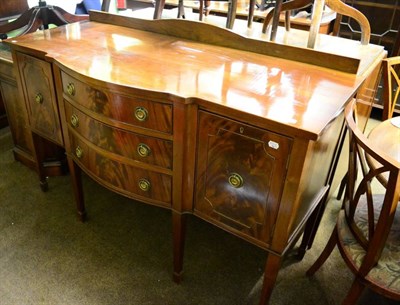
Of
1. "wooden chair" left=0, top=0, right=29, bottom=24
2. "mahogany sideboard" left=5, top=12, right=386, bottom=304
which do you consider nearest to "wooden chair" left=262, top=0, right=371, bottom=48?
"mahogany sideboard" left=5, top=12, right=386, bottom=304

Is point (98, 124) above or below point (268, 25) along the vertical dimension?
below

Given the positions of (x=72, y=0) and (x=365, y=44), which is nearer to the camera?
(x=365, y=44)

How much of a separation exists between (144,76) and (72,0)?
7.56 feet

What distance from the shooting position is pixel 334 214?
1.83 metres

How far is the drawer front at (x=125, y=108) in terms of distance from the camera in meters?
1.06

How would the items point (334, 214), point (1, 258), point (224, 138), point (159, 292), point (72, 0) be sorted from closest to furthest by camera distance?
point (224, 138)
point (159, 292)
point (1, 258)
point (334, 214)
point (72, 0)

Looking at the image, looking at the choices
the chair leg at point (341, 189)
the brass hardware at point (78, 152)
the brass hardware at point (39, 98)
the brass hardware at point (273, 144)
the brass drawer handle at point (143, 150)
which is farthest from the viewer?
the chair leg at point (341, 189)

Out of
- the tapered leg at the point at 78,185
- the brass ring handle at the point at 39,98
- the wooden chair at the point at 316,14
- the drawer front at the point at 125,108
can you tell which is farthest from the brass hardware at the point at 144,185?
the wooden chair at the point at 316,14

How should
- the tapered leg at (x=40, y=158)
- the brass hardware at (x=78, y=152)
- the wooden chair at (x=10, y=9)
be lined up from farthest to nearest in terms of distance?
the wooden chair at (x=10, y=9) < the tapered leg at (x=40, y=158) < the brass hardware at (x=78, y=152)

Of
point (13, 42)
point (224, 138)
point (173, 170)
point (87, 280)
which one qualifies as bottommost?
point (87, 280)

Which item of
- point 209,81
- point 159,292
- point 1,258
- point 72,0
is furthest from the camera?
point 72,0

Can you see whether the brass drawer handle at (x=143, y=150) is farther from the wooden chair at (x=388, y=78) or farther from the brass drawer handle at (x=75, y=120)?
the wooden chair at (x=388, y=78)

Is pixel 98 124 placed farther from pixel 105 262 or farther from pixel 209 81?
pixel 105 262

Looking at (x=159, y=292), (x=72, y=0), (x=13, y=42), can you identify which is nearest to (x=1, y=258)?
(x=159, y=292)
